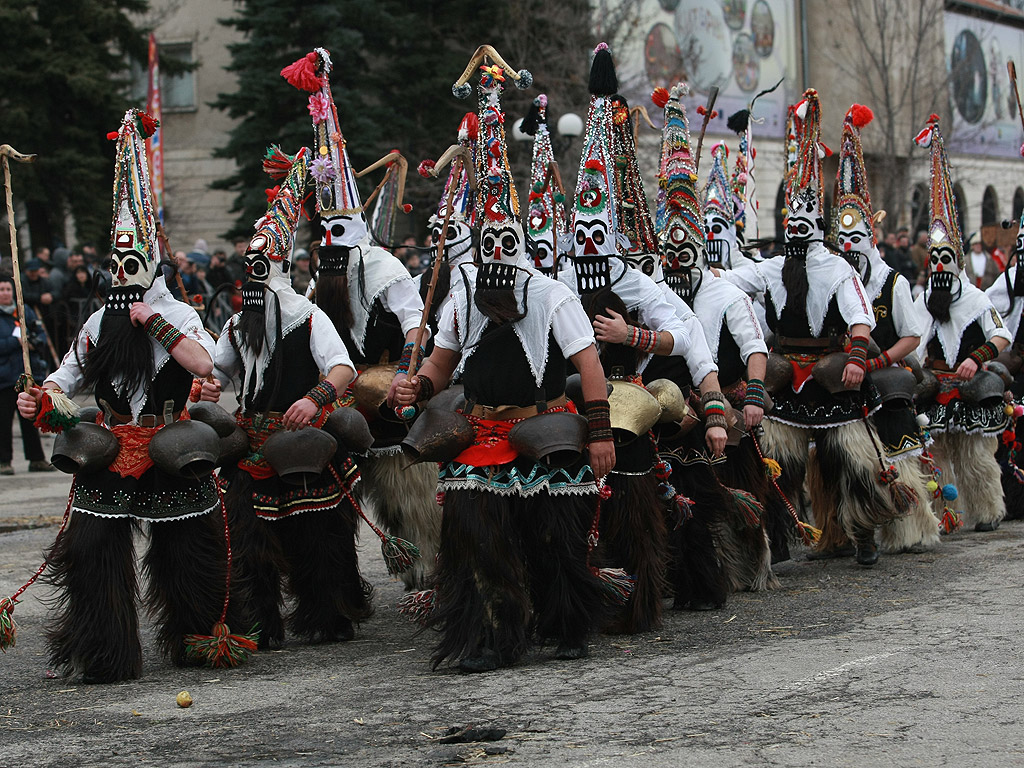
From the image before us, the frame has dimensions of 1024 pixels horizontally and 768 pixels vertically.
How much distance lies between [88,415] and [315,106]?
255 centimetres

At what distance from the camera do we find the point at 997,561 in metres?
9.61

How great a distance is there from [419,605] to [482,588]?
0.55 m

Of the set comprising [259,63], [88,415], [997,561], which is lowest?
[997,561]

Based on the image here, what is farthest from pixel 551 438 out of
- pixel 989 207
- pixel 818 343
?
pixel 989 207

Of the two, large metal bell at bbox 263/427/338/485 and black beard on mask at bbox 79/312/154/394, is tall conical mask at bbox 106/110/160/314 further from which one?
large metal bell at bbox 263/427/338/485

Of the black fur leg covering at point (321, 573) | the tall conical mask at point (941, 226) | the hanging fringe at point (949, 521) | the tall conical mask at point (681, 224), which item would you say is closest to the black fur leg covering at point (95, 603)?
the black fur leg covering at point (321, 573)

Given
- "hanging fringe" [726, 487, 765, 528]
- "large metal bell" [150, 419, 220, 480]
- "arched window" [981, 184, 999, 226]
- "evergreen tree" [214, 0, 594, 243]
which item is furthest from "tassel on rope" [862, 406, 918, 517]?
"arched window" [981, 184, 999, 226]

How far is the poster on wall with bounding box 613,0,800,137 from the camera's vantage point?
95.6 feet

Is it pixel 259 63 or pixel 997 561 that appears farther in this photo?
pixel 259 63

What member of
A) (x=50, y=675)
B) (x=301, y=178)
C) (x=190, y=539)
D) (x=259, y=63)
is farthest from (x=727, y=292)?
(x=259, y=63)

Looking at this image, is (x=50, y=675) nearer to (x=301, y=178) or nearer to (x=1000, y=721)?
(x=301, y=178)

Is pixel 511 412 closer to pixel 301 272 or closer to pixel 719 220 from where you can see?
pixel 719 220

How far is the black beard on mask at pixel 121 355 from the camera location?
7.08 metres

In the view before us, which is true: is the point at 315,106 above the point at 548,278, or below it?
above
